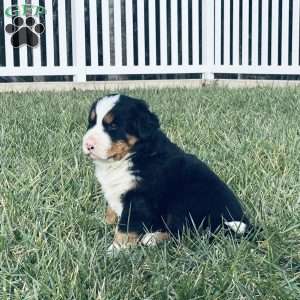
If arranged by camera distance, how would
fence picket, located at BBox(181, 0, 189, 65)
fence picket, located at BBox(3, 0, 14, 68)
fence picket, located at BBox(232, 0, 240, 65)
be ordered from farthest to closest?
fence picket, located at BBox(232, 0, 240, 65)
fence picket, located at BBox(181, 0, 189, 65)
fence picket, located at BBox(3, 0, 14, 68)

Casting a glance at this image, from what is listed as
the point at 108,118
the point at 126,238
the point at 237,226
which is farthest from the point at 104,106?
the point at 237,226

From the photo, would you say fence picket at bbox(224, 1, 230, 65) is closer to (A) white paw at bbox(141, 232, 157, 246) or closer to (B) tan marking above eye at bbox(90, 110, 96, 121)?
(B) tan marking above eye at bbox(90, 110, 96, 121)

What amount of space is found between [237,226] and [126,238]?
42 centimetres

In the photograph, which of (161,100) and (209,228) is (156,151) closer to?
(209,228)

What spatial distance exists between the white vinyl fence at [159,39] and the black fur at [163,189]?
733 centimetres

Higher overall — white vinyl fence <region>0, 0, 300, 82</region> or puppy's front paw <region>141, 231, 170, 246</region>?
white vinyl fence <region>0, 0, 300, 82</region>

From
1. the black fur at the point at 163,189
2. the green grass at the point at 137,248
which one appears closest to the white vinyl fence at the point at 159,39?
the green grass at the point at 137,248

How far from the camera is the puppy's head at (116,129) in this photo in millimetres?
2518

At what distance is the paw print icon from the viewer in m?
9.56

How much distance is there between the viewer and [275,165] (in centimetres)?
344

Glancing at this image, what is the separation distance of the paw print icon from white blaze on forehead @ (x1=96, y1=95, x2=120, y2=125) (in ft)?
23.9

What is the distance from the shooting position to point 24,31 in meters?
9.68

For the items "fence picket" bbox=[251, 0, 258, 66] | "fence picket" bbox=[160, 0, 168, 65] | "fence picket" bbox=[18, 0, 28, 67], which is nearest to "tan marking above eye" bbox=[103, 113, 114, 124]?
"fence picket" bbox=[18, 0, 28, 67]

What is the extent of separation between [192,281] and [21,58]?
8.16 meters
